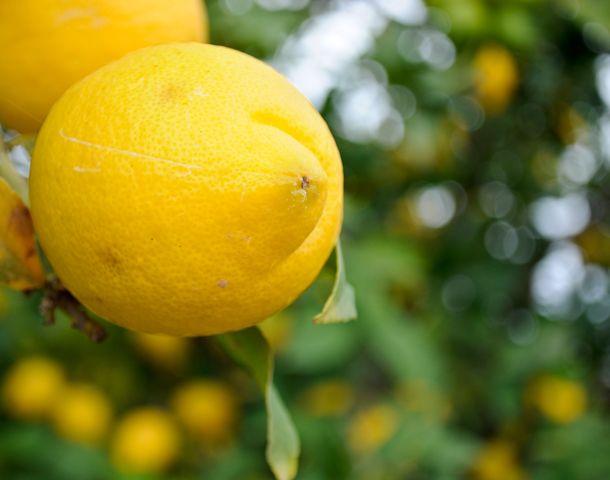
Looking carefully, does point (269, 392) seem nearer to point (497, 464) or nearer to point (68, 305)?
point (68, 305)

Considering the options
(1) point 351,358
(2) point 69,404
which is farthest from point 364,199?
(2) point 69,404

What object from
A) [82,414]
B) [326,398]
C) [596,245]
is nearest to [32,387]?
[82,414]

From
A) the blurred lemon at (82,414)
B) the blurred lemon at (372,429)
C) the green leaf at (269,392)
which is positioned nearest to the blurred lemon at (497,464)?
the blurred lemon at (372,429)

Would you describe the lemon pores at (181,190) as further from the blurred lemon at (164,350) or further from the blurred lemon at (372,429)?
the blurred lemon at (372,429)

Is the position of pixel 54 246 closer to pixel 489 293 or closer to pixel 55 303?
pixel 55 303

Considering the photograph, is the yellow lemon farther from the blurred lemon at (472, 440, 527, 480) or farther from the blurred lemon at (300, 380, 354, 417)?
the blurred lemon at (472, 440, 527, 480)
